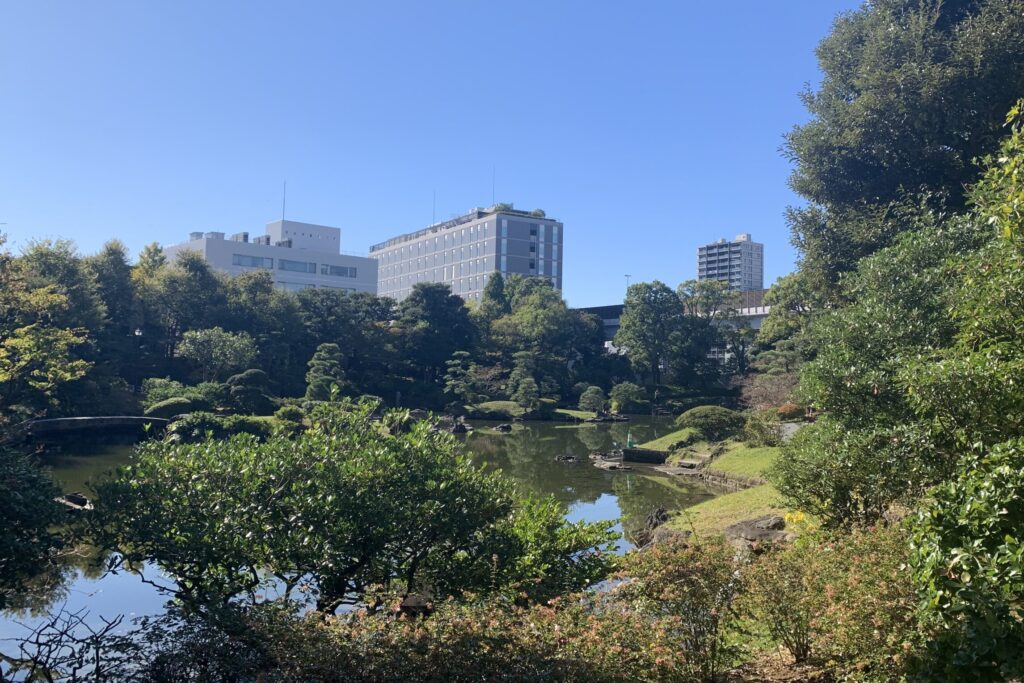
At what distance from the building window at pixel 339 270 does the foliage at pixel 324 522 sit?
75.3 metres

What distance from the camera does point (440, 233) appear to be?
355 ft

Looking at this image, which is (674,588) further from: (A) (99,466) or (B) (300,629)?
(A) (99,466)

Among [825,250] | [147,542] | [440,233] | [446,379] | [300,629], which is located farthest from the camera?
[440,233]

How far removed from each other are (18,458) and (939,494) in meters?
7.91

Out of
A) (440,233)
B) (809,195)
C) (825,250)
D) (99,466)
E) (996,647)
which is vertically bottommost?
(99,466)

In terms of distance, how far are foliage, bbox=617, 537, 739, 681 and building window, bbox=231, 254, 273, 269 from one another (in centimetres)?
7631

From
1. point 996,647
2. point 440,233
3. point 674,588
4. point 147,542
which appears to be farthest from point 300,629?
point 440,233

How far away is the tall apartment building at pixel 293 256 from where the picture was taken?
75562 millimetres

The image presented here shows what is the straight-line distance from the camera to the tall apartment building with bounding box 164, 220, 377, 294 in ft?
248

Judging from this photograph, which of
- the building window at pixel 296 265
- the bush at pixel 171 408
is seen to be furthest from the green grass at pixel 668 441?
the building window at pixel 296 265

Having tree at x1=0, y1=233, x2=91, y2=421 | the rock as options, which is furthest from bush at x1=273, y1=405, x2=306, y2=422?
the rock

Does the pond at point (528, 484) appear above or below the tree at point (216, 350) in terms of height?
below

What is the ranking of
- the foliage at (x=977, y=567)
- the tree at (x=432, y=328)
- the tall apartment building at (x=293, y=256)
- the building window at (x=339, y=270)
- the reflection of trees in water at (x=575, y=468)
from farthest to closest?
the building window at (x=339, y=270) < the tall apartment building at (x=293, y=256) < the tree at (x=432, y=328) < the reflection of trees in water at (x=575, y=468) < the foliage at (x=977, y=567)

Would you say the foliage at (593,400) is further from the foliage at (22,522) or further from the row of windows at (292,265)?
the foliage at (22,522)
